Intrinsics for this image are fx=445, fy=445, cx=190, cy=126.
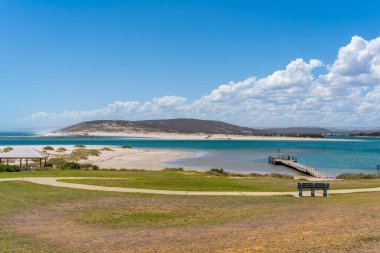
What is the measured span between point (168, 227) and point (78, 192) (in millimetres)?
9863

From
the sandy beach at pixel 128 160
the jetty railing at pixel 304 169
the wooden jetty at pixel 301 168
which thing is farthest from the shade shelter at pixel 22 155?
the wooden jetty at pixel 301 168

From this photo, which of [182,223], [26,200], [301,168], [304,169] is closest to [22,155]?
[26,200]

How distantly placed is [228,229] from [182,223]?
2073 mm

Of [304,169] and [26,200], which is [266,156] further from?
[26,200]

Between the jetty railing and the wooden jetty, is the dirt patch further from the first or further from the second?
the wooden jetty

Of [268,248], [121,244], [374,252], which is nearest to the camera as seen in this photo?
[374,252]

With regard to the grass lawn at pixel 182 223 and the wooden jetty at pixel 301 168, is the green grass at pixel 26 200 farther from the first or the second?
the wooden jetty at pixel 301 168

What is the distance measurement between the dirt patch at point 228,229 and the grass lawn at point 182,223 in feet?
0.08

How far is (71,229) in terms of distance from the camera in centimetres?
1409

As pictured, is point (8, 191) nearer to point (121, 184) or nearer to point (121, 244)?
point (121, 184)

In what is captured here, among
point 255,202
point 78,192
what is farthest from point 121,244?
point 78,192

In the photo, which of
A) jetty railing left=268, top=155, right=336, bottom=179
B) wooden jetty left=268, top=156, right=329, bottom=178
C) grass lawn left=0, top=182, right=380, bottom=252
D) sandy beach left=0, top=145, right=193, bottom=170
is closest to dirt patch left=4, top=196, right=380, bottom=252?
grass lawn left=0, top=182, right=380, bottom=252

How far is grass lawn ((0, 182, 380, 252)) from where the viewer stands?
11.3 m

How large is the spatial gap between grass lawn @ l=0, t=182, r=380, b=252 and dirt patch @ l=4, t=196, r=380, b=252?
24 millimetres
